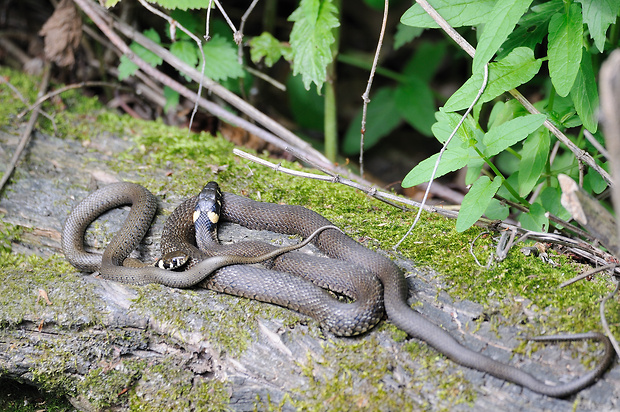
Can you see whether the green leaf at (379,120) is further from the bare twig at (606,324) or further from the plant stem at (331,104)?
the bare twig at (606,324)

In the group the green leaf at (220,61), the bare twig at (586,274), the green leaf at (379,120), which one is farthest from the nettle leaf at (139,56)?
the bare twig at (586,274)

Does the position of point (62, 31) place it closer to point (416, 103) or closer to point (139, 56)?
point (139, 56)

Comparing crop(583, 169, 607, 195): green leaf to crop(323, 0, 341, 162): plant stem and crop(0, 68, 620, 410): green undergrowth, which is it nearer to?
crop(0, 68, 620, 410): green undergrowth

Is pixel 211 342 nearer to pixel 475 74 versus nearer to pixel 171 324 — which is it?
pixel 171 324

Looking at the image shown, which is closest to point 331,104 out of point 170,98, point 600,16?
point 170,98

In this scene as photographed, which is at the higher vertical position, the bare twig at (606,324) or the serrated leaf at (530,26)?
the serrated leaf at (530,26)

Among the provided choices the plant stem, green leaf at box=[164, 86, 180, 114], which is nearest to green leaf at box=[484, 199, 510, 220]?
the plant stem

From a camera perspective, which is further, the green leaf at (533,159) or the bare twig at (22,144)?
the bare twig at (22,144)
